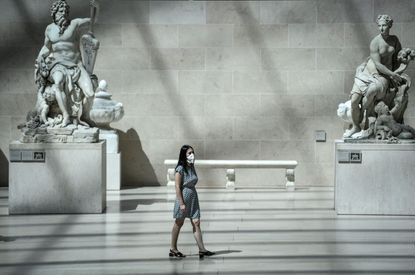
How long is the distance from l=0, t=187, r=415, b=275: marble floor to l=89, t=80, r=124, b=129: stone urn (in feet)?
7.96

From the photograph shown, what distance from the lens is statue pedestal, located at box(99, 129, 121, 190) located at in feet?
72.3

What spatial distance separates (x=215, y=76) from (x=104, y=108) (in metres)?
2.78

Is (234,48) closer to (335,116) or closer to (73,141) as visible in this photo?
(335,116)

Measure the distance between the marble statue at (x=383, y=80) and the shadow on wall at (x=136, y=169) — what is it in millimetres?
6051

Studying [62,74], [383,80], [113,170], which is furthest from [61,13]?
[383,80]

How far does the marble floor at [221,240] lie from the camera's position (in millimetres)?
13203

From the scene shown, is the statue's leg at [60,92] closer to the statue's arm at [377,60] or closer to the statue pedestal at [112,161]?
the statue pedestal at [112,161]

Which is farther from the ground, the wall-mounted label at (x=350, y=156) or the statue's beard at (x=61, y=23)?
the statue's beard at (x=61, y=23)

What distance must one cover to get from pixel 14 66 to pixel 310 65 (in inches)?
266

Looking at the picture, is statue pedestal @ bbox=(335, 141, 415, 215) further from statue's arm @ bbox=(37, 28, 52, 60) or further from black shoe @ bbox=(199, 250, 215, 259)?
statue's arm @ bbox=(37, 28, 52, 60)

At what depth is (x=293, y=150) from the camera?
23156 millimetres

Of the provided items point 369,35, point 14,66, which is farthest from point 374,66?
point 14,66

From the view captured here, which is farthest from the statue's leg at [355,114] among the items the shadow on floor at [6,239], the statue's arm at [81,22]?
the shadow on floor at [6,239]

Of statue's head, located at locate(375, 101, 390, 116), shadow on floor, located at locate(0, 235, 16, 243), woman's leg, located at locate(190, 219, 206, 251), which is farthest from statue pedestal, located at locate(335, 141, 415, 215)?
shadow on floor, located at locate(0, 235, 16, 243)
